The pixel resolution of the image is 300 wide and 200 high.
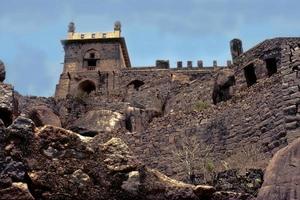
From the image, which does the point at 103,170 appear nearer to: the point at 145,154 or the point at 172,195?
the point at 172,195

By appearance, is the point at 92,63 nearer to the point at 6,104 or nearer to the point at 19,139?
the point at 6,104

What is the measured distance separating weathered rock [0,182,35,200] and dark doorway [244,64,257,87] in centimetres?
2058

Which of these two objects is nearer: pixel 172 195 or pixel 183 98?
pixel 172 195

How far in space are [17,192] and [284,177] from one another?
2596 millimetres

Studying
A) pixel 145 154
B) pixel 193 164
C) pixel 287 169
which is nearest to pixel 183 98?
pixel 145 154

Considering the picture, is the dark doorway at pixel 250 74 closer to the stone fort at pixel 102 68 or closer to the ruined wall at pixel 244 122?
the ruined wall at pixel 244 122

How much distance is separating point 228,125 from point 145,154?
377 cm

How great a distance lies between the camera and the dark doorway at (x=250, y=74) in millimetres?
23641

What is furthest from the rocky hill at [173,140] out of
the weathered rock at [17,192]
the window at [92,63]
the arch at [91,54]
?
the arch at [91,54]

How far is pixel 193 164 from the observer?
56.1 feet

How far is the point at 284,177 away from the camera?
500cm

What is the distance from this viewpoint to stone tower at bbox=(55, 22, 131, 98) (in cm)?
4622

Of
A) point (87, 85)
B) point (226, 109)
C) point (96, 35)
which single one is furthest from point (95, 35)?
point (226, 109)

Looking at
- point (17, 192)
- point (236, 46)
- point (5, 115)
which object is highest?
point (236, 46)
